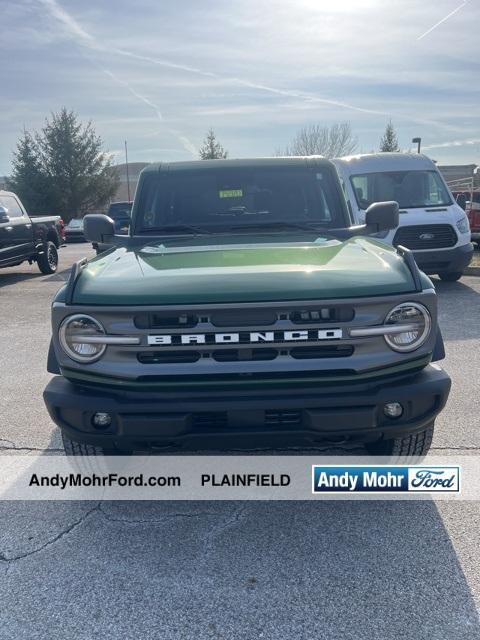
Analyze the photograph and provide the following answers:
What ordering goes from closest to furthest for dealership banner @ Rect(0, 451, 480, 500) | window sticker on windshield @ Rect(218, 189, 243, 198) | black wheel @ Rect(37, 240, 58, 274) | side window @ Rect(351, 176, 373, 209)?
dealership banner @ Rect(0, 451, 480, 500) → window sticker on windshield @ Rect(218, 189, 243, 198) → side window @ Rect(351, 176, 373, 209) → black wheel @ Rect(37, 240, 58, 274)

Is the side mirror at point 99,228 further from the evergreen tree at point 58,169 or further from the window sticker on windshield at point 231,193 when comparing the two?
the evergreen tree at point 58,169

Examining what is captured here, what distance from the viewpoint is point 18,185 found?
42.1m

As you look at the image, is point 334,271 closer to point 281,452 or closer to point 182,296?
point 182,296

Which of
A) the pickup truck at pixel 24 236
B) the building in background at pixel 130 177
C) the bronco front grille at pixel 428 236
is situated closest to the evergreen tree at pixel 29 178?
the building in background at pixel 130 177

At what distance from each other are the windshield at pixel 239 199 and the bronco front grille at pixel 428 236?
576 centimetres

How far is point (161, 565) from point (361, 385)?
1.23 meters

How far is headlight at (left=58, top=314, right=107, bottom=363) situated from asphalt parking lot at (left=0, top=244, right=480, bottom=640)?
0.94 metres

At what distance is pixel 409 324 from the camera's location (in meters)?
2.88

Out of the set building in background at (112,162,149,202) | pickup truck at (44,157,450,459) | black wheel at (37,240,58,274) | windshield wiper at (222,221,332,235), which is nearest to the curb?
windshield wiper at (222,221,332,235)

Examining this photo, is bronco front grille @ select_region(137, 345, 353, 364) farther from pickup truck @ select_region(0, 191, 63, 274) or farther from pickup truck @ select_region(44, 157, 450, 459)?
pickup truck @ select_region(0, 191, 63, 274)

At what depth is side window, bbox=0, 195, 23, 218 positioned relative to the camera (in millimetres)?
12727

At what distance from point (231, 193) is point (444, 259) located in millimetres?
6483

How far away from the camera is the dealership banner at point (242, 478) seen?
3.34 metres

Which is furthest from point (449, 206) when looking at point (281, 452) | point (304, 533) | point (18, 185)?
point (18, 185)
